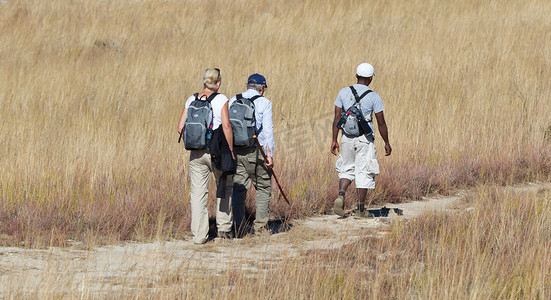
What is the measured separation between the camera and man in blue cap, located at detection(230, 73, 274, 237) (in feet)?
25.4

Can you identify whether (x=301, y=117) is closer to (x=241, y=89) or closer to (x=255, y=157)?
(x=241, y=89)

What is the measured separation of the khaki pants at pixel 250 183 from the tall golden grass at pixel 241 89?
603 mm

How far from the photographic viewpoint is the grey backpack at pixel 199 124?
7.15 meters

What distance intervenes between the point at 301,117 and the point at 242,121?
568cm

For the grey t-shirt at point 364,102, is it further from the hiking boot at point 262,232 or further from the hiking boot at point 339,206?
the hiking boot at point 262,232

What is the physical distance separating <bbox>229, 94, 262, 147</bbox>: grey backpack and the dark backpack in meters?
1.24

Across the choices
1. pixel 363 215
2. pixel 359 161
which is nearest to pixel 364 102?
pixel 359 161

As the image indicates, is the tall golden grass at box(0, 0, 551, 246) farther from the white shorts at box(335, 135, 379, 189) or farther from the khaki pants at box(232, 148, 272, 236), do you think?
the white shorts at box(335, 135, 379, 189)

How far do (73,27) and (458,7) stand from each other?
35.6ft

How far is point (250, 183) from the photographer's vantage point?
8.09 meters

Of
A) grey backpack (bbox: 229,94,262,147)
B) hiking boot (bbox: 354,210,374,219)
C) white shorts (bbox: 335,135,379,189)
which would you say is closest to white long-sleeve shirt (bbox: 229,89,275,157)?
grey backpack (bbox: 229,94,262,147)

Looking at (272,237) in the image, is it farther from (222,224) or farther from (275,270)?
(275,270)

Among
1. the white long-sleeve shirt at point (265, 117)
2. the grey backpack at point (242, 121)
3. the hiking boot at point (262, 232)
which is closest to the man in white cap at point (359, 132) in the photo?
the hiking boot at point (262, 232)

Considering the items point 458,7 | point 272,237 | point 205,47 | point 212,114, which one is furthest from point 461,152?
point 458,7
